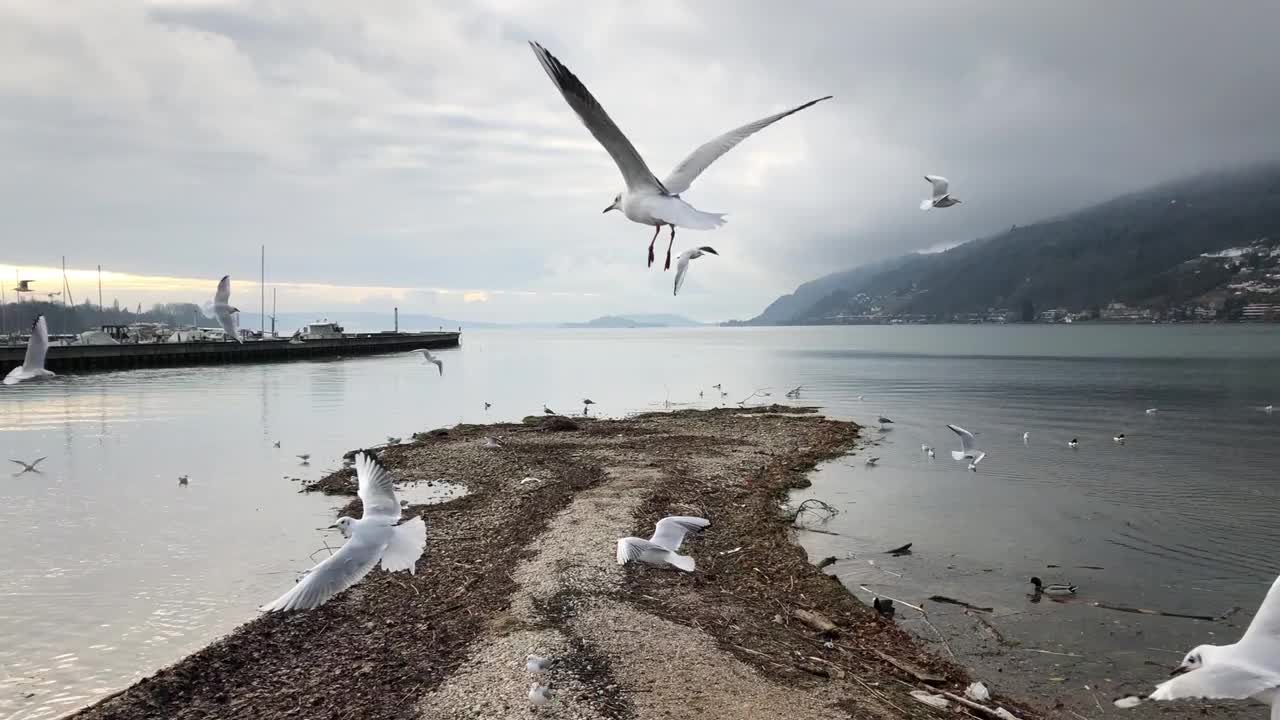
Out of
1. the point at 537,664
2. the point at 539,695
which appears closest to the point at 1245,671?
the point at 539,695

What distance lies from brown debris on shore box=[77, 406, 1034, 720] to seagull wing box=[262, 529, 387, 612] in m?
1.16

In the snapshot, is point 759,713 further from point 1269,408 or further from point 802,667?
point 1269,408

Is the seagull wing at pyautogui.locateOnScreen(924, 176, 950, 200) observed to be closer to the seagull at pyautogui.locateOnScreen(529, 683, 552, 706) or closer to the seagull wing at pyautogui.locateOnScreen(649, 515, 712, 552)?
the seagull wing at pyautogui.locateOnScreen(649, 515, 712, 552)

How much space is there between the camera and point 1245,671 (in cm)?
461

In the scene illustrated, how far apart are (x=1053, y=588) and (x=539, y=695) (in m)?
7.66

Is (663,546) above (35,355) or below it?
below

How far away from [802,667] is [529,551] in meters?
4.49

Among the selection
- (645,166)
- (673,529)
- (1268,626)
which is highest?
(645,166)

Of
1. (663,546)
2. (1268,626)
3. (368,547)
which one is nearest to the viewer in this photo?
(1268,626)

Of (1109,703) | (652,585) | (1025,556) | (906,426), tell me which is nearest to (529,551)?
(652,585)

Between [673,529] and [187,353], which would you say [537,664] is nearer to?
[673,529]

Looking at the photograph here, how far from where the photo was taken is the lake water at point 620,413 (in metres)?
9.01

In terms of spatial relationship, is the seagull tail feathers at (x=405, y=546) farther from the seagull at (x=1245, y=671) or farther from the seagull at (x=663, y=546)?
the seagull at (x=1245, y=671)

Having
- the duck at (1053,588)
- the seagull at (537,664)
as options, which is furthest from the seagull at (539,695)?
the duck at (1053,588)
